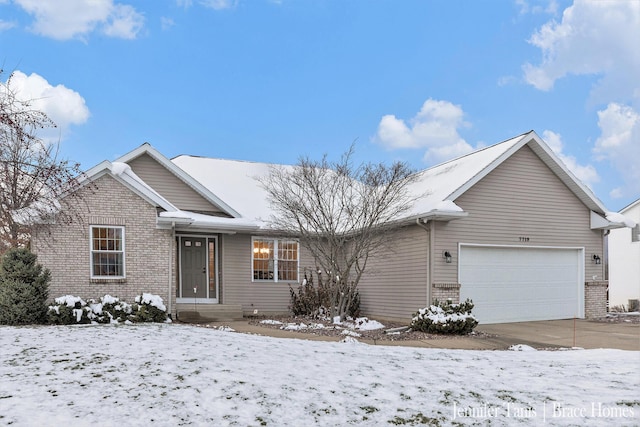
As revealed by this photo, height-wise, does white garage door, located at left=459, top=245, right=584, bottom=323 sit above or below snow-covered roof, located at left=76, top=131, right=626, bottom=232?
below

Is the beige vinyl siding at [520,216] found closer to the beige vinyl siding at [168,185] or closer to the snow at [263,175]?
the snow at [263,175]

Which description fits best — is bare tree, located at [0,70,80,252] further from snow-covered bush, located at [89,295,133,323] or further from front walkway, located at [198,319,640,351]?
front walkway, located at [198,319,640,351]

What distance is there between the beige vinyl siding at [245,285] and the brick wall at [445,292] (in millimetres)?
5415

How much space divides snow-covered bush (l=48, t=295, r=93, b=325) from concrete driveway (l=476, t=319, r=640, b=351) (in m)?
9.48

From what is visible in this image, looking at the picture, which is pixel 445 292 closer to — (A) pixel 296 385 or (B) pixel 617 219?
(B) pixel 617 219

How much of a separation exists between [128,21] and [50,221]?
7789 mm

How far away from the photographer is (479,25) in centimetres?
1686

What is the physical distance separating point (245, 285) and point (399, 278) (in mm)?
4983

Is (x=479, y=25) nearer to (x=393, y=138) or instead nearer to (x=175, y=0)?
(x=175, y=0)

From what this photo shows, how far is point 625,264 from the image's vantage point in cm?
2462

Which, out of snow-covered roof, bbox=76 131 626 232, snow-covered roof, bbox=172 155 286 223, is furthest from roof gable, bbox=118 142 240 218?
snow-covered roof, bbox=172 155 286 223

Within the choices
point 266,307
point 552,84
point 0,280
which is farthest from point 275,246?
point 552,84

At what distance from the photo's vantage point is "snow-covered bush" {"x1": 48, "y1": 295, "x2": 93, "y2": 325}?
11.8 metres

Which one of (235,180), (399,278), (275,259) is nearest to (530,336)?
(399,278)
